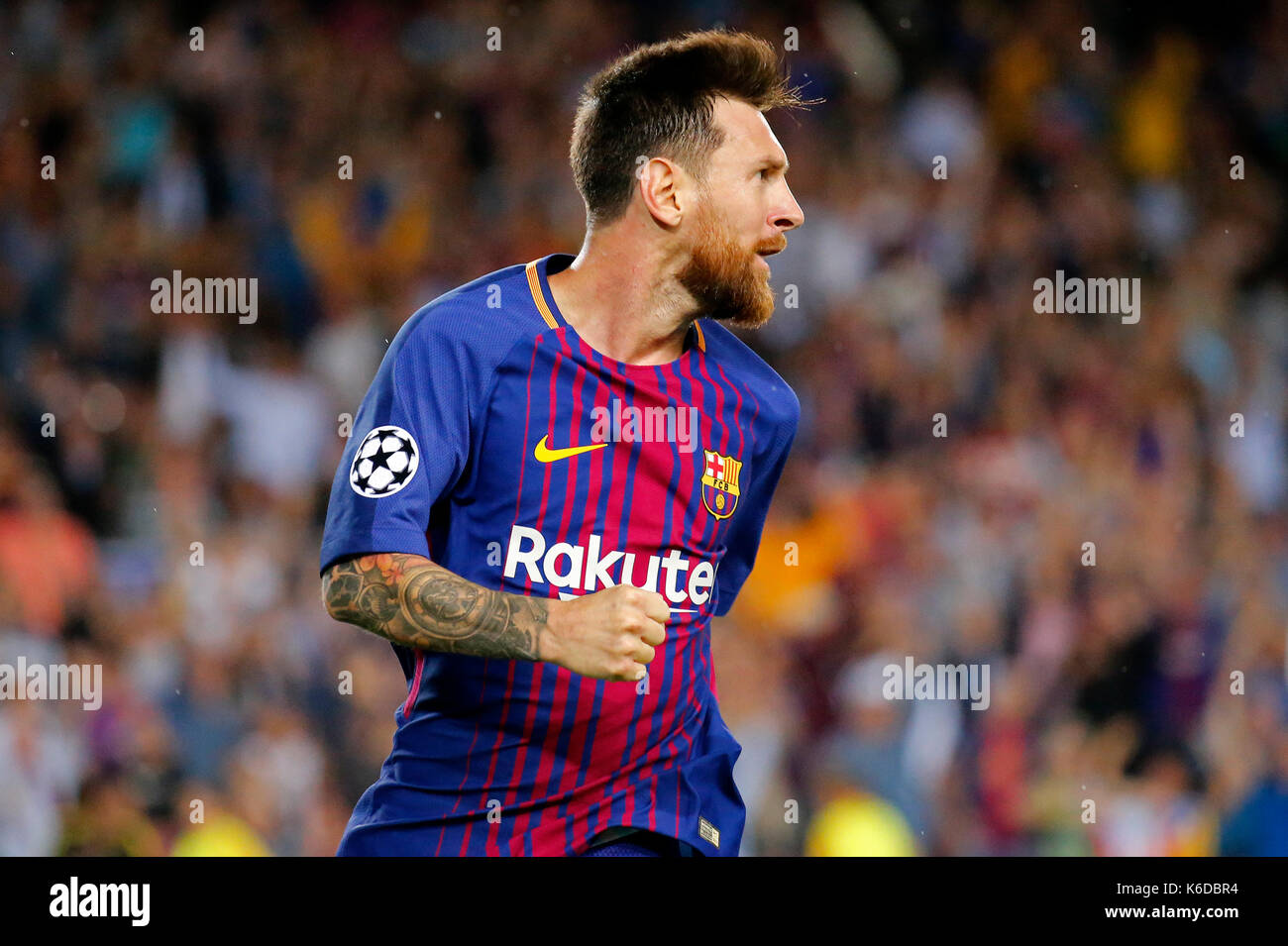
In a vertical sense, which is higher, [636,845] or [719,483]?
[719,483]

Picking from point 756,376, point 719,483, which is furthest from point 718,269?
point 719,483

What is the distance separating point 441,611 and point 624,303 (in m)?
0.74

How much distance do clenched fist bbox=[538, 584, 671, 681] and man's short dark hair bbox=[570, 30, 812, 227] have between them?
88 cm

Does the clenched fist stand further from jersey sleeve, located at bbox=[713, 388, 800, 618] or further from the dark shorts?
jersey sleeve, located at bbox=[713, 388, 800, 618]

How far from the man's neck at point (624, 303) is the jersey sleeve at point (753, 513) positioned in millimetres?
308

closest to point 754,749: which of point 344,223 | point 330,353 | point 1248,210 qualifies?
point 330,353

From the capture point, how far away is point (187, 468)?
21.8 ft

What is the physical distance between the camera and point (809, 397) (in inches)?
281

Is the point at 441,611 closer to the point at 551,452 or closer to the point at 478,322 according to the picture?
the point at 551,452

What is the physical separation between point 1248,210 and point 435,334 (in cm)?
670

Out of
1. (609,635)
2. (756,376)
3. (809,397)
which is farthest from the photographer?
(809,397)

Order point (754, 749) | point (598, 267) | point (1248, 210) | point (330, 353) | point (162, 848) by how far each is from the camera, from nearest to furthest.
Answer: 1. point (598, 267)
2. point (162, 848)
3. point (754, 749)
4. point (330, 353)
5. point (1248, 210)

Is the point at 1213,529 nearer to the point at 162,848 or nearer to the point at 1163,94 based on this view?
the point at 1163,94

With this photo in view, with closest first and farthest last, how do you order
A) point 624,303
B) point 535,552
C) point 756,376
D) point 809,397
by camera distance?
point 535,552 < point 624,303 < point 756,376 < point 809,397
